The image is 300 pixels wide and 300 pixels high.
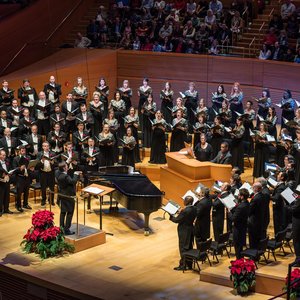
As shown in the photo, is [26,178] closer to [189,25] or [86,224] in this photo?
[86,224]

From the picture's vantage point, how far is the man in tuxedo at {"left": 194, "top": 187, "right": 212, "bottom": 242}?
12.2 meters

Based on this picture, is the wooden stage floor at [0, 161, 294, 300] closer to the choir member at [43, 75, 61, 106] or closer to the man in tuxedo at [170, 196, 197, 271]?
the man in tuxedo at [170, 196, 197, 271]

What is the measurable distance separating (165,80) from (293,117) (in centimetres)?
436

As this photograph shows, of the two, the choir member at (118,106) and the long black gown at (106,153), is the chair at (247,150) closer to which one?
the choir member at (118,106)

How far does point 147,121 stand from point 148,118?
6.6 inches

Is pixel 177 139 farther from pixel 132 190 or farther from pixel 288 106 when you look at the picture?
pixel 132 190

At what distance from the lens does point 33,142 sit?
15.1 m

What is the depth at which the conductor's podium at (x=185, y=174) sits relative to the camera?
46.8ft

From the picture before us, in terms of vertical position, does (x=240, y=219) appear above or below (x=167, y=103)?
below

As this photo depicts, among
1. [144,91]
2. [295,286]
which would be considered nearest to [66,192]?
[295,286]

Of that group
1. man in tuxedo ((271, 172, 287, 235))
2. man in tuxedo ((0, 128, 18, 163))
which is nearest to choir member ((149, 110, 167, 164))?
man in tuxedo ((0, 128, 18, 163))

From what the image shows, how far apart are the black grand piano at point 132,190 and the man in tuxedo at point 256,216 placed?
176cm

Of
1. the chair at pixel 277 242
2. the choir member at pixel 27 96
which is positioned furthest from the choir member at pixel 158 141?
the chair at pixel 277 242

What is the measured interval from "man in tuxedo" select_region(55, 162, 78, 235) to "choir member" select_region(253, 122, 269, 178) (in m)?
3.81
